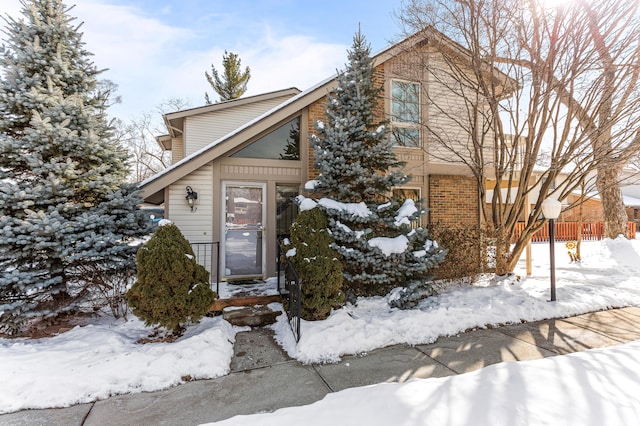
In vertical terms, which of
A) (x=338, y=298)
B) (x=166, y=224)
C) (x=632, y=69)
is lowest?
(x=338, y=298)

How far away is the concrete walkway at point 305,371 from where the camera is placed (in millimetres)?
2793

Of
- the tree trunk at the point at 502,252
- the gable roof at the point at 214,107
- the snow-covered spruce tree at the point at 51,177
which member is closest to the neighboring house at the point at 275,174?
the snow-covered spruce tree at the point at 51,177

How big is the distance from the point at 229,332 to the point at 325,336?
1444 millimetres

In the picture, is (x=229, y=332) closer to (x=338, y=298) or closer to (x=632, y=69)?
(x=338, y=298)

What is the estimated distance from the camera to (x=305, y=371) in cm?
353

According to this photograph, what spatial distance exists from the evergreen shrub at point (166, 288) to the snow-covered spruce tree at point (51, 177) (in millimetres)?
947

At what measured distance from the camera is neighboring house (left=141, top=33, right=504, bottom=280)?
6285 mm

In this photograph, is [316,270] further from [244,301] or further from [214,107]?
[214,107]

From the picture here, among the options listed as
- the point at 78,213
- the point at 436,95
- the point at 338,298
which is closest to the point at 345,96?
the point at 436,95

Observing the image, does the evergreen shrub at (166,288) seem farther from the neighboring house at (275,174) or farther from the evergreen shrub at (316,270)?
the neighboring house at (275,174)

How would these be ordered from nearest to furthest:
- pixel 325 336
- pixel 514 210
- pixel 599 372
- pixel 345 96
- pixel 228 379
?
pixel 599 372, pixel 228 379, pixel 325 336, pixel 345 96, pixel 514 210

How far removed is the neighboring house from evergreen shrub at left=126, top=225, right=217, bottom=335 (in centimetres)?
207

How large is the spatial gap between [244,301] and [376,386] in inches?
115

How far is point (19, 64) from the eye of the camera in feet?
15.2
